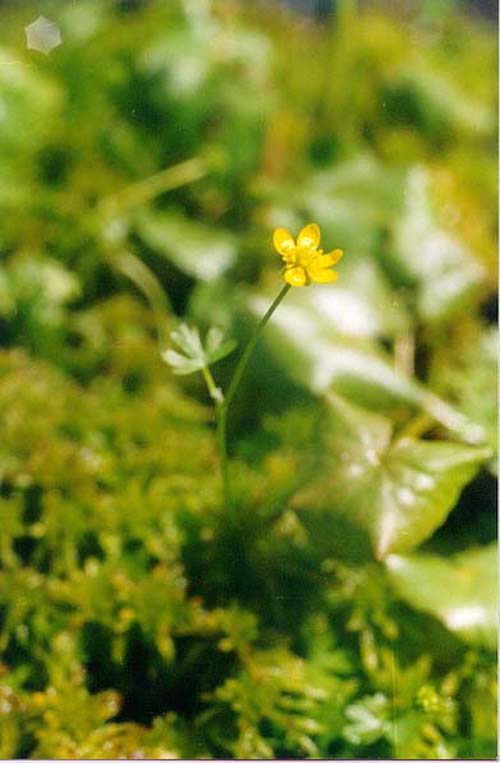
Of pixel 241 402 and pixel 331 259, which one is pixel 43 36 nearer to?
pixel 241 402

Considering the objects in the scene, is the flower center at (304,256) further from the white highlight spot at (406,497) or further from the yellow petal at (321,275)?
the white highlight spot at (406,497)

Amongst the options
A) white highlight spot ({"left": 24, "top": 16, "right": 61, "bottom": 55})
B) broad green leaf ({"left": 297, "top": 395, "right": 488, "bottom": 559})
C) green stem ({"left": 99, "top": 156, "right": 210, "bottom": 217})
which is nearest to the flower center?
broad green leaf ({"left": 297, "top": 395, "right": 488, "bottom": 559})

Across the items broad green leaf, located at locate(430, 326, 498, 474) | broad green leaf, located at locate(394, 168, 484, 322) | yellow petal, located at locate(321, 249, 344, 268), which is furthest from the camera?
broad green leaf, located at locate(394, 168, 484, 322)

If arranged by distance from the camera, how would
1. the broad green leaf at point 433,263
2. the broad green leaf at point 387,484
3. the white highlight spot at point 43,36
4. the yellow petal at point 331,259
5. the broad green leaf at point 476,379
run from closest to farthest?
the yellow petal at point 331,259, the broad green leaf at point 387,484, the broad green leaf at point 476,379, the broad green leaf at point 433,263, the white highlight spot at point 43,36

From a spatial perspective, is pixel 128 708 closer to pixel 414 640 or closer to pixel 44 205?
pixel 414 640

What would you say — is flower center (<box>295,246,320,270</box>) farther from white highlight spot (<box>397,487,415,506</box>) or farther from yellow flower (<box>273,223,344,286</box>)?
white highlight spot (<box>397,487,415,506</box>)

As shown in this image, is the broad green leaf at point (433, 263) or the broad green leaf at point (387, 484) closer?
the broad green leaf at point (387, 484)

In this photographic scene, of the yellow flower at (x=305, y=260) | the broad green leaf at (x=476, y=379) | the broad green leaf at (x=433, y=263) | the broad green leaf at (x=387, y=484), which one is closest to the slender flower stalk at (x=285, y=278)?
the yellow flower at (x=305, y=260)
